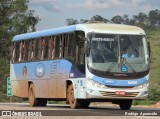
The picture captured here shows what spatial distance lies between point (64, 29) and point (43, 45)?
208 centimetres

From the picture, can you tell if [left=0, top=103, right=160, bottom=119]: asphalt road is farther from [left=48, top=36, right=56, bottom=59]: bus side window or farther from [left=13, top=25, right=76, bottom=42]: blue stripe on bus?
[left=48, top=36, right=56, bottom=59]: bus side window

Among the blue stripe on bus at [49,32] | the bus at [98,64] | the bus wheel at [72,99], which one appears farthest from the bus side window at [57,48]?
the bus wheel at [72,99]

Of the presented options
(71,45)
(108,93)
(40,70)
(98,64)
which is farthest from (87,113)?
(40,70)

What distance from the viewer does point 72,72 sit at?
918 inches

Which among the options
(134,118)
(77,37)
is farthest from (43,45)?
(134,118)

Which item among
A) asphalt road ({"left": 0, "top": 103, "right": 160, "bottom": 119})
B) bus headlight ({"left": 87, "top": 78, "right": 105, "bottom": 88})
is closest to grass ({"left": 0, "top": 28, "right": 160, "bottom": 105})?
bus headlight ({"left": 87, "top": 78, "right": 105, "bottom": 88})

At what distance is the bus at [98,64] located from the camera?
22125mm

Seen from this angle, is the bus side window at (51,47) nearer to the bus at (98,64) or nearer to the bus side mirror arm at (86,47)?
the bus at (98,64)

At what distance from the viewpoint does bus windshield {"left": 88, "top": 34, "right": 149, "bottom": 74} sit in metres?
22.2

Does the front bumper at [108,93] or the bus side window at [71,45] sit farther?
the bus side window at [71,45]

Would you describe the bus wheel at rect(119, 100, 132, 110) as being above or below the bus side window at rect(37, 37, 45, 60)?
below

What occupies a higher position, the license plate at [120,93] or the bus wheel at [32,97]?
the license plate at [120,93]

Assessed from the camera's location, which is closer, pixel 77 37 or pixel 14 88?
pixel 77 37

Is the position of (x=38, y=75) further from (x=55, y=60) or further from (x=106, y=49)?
(x=106, y=49)
